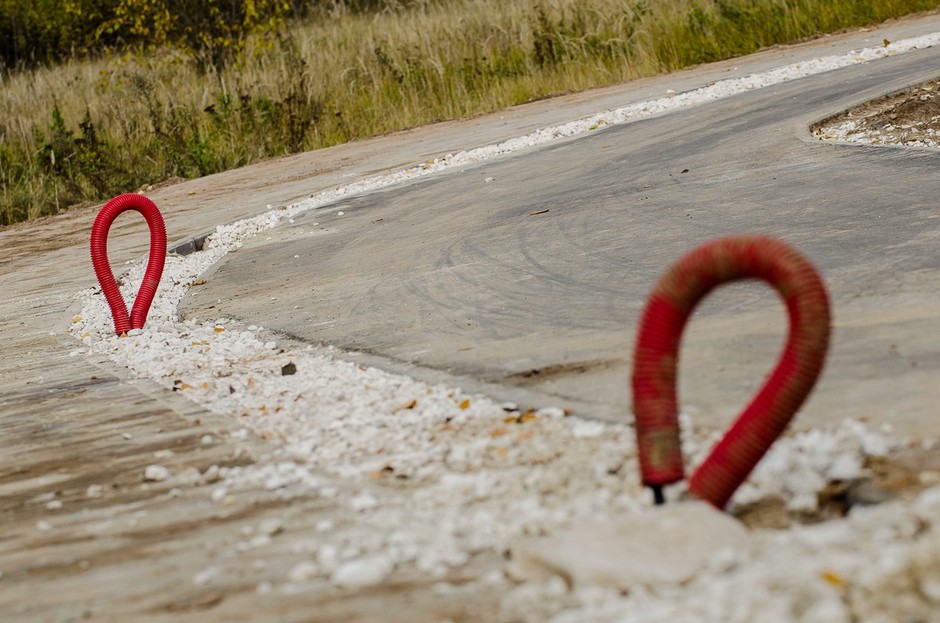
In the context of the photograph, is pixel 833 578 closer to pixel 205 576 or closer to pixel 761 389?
pixel 761 389

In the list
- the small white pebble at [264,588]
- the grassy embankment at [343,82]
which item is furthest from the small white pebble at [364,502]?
the grassy embankment at [343,82]

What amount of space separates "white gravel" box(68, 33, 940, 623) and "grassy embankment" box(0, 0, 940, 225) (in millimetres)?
11348

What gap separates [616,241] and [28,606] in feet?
17.2

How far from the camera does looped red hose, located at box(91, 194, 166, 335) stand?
7934 millimetres

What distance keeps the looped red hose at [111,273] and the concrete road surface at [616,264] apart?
49 centimetres

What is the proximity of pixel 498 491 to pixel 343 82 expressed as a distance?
16.1 m

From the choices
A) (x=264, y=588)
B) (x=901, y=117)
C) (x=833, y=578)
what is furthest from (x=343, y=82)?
(x=833, y=578)

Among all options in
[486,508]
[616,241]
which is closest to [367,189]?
[616,241]

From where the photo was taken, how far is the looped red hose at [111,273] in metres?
7.93

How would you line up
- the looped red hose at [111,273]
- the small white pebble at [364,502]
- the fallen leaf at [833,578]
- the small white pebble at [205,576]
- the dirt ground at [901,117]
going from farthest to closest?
1. the dirt ground at [901,117]
2. the looped red hose at [111,273]
3. the small white pebble at [364,502]
4. the small white pebble at [205,576]
5. the fallen leaf at [833,578]

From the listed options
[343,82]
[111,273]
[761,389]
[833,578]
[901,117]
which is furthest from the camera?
[343,82]

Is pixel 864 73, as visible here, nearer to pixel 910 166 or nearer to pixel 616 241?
pixel 910 166

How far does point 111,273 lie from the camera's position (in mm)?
8047

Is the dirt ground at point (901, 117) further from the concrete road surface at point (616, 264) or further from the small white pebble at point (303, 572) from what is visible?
the small white pebble at point (303, 572)
